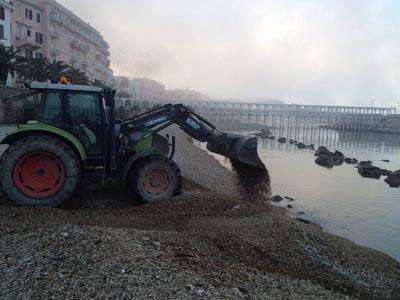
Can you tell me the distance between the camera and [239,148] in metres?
11.1

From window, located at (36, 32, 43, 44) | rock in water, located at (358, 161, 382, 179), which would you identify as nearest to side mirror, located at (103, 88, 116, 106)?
rock in water, located at (358, 161, 382, 179)

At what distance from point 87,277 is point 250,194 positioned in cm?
796

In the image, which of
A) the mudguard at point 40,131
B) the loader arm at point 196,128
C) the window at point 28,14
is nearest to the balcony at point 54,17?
the window at point 28,14

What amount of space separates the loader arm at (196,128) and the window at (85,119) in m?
0.83

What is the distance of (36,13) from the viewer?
205 feet

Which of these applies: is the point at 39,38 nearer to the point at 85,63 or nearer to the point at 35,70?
the point at 85,63

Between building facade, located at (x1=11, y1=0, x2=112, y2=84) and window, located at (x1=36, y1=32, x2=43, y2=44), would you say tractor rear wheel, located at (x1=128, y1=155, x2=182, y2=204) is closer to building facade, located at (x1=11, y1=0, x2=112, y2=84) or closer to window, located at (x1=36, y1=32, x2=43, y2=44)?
building facade, located at (x1=11, y1=0, x2=112, y2=84)

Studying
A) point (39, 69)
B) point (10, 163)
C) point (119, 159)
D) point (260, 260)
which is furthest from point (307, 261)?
point (39, 69)

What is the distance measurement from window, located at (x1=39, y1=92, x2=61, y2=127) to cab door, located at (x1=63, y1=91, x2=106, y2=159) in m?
0.12

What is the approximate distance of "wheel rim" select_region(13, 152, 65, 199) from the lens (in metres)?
8.48

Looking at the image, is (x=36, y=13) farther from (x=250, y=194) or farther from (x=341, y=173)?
(x=250, y=194)

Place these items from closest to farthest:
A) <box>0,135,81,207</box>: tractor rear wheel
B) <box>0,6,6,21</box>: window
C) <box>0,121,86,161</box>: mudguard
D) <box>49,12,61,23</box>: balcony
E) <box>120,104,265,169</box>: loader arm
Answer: <box>0,135,81,207</box>: tractor rear wheel, <box>0,121,86,161</box>: mudguard, <box>120,104,265,169</box>: loader arm, <box>0,6,6,21</box>: window, <box>49,12,61,23</box>: balcony

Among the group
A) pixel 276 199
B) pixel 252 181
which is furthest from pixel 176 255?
pixel 276 199

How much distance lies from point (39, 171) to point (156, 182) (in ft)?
8.12
